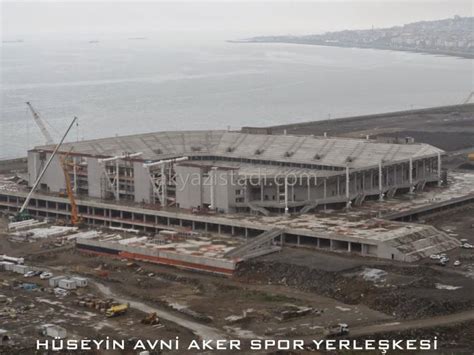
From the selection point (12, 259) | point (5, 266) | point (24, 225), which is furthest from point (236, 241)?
point (24, 225)

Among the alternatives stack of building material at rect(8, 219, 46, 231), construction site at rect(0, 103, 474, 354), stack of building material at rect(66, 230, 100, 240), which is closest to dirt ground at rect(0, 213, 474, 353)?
construction site at rect(0, 103, 474, 354)

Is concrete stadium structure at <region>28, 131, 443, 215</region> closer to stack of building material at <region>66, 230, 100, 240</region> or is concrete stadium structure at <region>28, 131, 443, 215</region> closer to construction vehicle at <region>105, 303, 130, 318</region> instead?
stack of building material at <region>66, 230, 100, 240</region>

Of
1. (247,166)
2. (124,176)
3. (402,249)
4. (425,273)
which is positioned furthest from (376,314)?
(247,166)

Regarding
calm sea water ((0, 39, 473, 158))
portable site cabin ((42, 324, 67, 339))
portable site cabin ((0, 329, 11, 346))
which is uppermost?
portable site cabin ((42, 324, 67, 339))

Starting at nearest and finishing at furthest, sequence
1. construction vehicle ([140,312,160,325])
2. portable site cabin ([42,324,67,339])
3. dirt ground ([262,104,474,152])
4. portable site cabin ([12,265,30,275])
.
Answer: portable site cabin ([42,324,67,339]) → construction vehicle ([140,312,160,325]) → portable site cabin ([12,265,30,275]) → dirt ground ([262,104,474,152])

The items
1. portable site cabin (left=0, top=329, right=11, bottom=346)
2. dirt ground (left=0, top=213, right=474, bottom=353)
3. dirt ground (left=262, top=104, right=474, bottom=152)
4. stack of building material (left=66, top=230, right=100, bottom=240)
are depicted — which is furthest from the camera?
dirt ground (left=262, top=104, right=474, bottom=152)

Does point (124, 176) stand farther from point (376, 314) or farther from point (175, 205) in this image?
point (376, 314)

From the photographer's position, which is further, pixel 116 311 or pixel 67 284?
pixel 67 284

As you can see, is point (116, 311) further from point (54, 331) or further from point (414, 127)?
point (414, 127)
